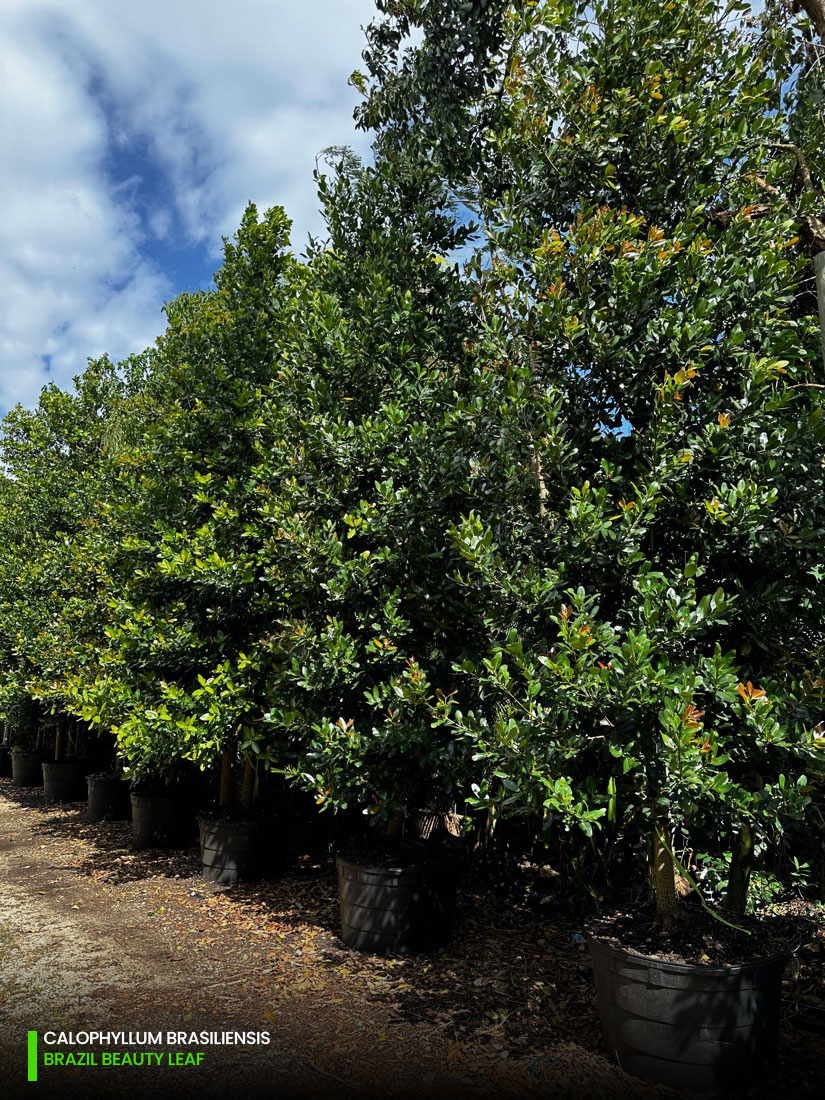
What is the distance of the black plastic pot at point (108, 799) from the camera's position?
Answer: 10141 millimetres

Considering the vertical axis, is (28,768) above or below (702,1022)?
above

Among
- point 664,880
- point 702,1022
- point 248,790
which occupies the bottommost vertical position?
point 702,1022

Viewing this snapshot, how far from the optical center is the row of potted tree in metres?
3.36

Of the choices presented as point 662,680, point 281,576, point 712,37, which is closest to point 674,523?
point 662,680

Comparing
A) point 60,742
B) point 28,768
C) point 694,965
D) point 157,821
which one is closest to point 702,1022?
point 694,965

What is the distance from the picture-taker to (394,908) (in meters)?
5.07

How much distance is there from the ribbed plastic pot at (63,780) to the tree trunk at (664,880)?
1052cm

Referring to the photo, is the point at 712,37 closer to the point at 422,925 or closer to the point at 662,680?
the point at 662,680

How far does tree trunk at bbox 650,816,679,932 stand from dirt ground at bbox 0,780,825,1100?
750 mm

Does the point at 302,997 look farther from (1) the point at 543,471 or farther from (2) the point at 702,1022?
(1) the point at 543,471

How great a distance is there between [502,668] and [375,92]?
485 cm

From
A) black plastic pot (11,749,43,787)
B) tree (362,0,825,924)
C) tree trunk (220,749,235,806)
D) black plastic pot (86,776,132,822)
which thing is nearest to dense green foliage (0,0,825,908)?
tree (362,0,825,924)

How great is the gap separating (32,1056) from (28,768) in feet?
37.0

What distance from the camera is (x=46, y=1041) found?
153 inches
